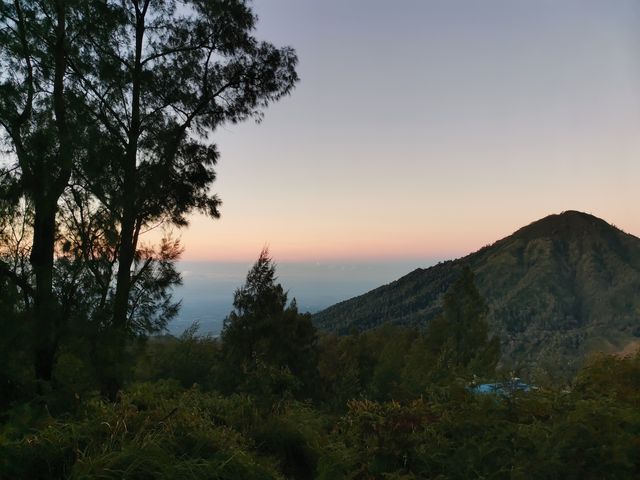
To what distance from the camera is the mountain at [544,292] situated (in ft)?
356

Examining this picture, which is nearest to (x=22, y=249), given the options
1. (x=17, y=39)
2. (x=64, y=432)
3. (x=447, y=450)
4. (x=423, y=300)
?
(x=17, y=39)

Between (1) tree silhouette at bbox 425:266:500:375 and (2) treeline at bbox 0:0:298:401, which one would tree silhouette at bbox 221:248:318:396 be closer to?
(1) tree silhouette at bbox 425:266:500:375

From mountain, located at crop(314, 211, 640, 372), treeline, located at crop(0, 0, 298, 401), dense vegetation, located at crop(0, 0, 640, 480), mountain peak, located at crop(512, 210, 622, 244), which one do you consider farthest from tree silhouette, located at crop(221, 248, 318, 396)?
mountain peak, located at crop(512, 210, 622, 244)

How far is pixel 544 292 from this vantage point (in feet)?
467

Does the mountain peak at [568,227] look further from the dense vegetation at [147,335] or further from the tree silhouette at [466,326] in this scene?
the dense vegetation at [147,335]

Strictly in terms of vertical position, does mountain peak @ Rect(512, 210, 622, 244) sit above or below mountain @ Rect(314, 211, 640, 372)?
above

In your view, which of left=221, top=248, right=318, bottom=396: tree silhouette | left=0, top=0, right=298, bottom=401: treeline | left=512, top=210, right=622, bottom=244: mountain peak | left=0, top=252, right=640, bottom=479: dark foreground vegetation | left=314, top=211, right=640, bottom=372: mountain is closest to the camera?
left=0, top=252, right=640, bottom=479: dark foreground vegetation

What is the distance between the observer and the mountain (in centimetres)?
10844

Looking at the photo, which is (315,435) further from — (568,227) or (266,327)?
(568,227)

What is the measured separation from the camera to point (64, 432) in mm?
3207

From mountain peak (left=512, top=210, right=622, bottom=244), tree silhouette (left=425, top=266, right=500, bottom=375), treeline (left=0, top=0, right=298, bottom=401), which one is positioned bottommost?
tree silhouette (left=425, top=266, right=500, bottom=375)

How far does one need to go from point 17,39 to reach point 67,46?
692 millimetres

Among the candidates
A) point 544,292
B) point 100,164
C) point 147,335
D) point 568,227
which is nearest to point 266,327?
point 147,335

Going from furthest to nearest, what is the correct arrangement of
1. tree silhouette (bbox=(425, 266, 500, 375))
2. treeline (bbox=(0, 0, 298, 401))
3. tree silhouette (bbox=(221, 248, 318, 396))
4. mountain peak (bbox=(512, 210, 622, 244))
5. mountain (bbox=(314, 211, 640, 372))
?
mountain peak (bbox=(512, 210, 622, 244))
mountain (bbox=(314, 211, 640, 372))
tree silhouette (bbox=(425, 266, 500, 375))
tree silhouette (bbox=(221, 248, 318, 396))
treeline (bbox=(0, 0, 298, 401))
